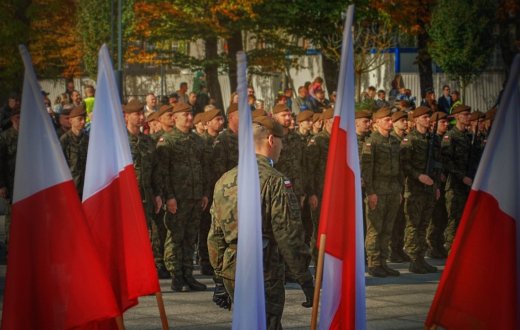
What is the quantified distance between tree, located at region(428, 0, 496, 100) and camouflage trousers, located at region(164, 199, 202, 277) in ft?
65.5

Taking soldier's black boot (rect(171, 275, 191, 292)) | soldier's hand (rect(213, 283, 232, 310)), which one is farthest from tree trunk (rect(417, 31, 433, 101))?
soldier's hand (rect(213, 283, 232, 310))

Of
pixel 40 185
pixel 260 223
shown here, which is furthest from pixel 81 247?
pixel 260 223

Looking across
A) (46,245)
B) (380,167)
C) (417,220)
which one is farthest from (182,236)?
(46,245)

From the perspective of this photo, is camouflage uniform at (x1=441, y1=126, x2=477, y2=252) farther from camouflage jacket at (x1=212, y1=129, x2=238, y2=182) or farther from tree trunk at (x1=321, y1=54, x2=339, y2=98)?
tree trunk at (x1=321, y1=54, x2=339, y2=98)

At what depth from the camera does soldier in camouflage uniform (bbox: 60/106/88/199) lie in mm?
15062

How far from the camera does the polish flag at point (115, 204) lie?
795cm

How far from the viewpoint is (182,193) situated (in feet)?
47.2

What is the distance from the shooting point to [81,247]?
23.4ft

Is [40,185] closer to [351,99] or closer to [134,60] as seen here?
[351,99]

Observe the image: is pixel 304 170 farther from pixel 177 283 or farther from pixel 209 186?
pixel 177 283

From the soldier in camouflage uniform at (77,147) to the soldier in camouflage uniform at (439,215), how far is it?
505 centimetres

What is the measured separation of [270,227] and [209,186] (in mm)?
6954

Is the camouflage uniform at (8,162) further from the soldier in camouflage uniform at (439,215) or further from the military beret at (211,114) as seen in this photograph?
the soldier in camouflage uniform at (439,215)

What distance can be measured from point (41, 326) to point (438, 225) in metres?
11.5
